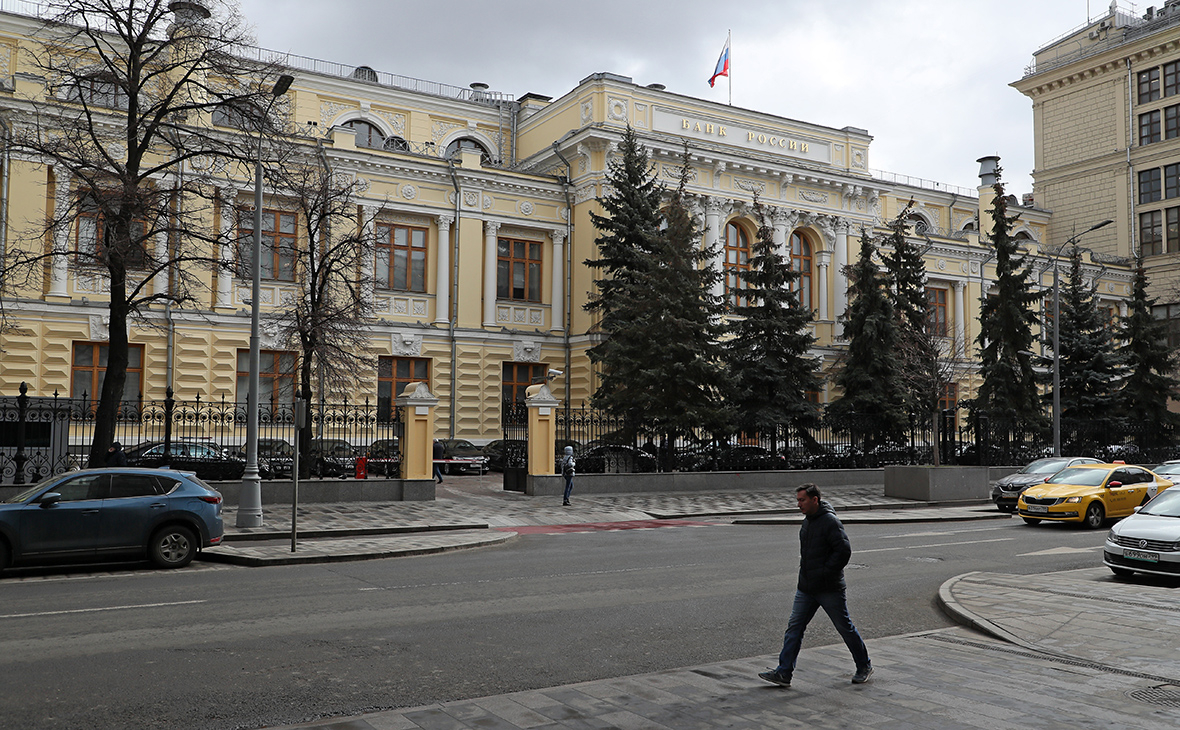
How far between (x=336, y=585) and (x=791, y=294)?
2607 cm

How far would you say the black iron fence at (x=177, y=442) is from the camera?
20109 mm

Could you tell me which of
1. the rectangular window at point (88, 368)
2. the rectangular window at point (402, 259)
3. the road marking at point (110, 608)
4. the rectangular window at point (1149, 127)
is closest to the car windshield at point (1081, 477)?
the road marking at point (110, 608)

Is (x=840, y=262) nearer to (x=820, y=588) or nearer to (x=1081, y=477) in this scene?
(x=1081, y=477)

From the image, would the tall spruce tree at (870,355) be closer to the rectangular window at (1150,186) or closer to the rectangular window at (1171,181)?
the rectangular window at (1171,181)

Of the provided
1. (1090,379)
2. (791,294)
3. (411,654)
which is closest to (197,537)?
(411,654)

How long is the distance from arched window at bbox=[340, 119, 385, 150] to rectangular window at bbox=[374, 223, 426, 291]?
6881 millimetres

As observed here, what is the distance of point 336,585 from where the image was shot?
484 inches

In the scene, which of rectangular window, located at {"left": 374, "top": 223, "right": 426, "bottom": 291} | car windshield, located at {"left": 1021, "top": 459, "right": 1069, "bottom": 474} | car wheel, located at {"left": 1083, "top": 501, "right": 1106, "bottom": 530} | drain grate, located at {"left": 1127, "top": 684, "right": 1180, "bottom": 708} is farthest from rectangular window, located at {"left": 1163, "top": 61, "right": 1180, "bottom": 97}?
drain grate, located at {"left": 1127, "top": 684, "right": 1180, "bottom": 708}

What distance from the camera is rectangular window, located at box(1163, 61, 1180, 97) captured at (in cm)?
6031

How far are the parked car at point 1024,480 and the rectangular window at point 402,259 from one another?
2588 centimetres

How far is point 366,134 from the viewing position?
46.2m

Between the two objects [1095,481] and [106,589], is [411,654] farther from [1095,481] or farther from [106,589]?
[1095,481]

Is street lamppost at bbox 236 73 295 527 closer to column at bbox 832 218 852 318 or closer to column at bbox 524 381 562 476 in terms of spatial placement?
column at bbox 524 381 562 476

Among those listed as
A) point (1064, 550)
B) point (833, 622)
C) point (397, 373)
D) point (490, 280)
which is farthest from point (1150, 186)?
point (833, 622)
